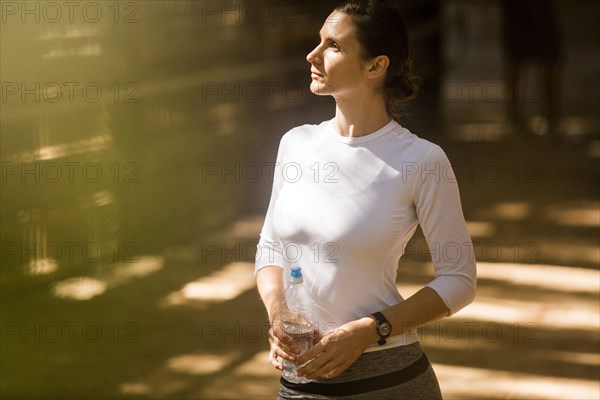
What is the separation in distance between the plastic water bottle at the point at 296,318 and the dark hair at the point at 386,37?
1.26 ft

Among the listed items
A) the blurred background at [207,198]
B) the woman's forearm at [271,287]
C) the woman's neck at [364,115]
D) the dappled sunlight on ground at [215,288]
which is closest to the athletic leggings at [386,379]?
the woman's forearm at [271,287]

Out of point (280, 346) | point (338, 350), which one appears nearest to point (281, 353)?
point (280, 346)

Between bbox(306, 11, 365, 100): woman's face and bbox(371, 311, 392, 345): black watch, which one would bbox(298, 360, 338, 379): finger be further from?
bbox(306, 11, 365, 100): woman's face

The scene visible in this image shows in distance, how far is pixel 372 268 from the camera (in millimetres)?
1713

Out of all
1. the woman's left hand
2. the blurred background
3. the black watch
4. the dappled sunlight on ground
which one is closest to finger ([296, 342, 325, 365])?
the woman's left hand

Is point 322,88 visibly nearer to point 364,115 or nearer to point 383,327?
point 364,115

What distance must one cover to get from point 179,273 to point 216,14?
2.67 metres

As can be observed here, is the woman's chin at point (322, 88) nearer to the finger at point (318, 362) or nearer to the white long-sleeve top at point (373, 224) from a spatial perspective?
the white long-sleeve top at point (373, 224)

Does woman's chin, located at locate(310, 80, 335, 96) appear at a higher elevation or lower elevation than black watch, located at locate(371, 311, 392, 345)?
higher

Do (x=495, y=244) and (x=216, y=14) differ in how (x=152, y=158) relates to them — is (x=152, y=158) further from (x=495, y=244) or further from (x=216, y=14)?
(x=495, y=244)

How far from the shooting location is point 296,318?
5.61 feet

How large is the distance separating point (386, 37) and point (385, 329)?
1.74 feet

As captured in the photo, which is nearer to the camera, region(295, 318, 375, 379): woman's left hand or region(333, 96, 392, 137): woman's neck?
region(295, 318, 375, 379): woman's left hand

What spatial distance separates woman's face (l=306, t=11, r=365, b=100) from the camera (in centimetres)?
171
